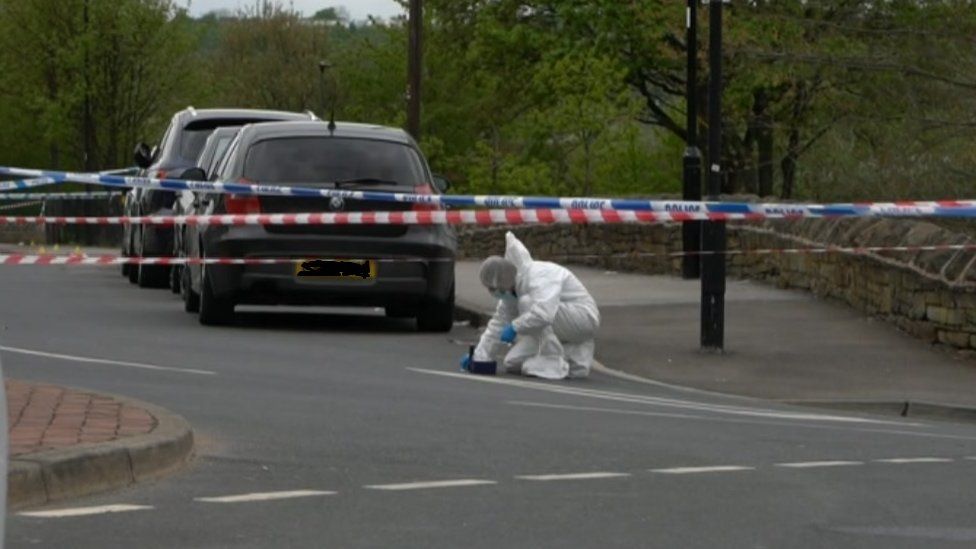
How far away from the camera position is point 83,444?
9.08 m

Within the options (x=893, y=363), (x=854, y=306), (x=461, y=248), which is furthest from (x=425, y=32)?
(x=893, y=363)

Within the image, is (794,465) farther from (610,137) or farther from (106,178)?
(610,137)

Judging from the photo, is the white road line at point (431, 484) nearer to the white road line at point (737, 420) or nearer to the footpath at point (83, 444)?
the footpath at point (83, 444)

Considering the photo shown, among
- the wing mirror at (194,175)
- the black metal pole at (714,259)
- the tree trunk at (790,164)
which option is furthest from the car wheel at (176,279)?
the tree trunk at (790,164)

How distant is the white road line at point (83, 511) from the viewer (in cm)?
809

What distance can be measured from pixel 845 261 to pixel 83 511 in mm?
13112

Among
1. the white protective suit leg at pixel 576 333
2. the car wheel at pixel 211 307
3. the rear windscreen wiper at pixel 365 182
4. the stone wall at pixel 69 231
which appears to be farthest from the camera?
the stone wall at pixel 69 231

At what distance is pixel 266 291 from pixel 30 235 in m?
32.3

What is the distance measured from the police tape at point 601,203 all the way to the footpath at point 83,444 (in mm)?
6401

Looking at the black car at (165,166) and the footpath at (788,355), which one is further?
the black car at (165,166)

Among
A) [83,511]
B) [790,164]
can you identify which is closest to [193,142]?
[83,511]

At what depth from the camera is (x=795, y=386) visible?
15.5 metres

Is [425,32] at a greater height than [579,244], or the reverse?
[425,32]

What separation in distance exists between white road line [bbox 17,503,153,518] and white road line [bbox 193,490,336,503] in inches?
12.5
